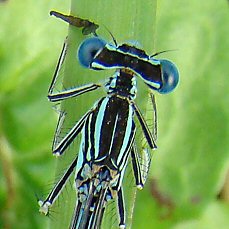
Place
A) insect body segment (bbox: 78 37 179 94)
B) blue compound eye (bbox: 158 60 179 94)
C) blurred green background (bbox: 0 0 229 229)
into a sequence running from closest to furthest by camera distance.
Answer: insect body segment (bbox: 78 37 179 94), blue compound eye (bbox: 158 60 179 94), blurred green background (bbox: 0 0 229 229)

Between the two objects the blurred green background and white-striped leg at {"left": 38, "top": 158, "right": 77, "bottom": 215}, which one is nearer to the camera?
white-striped leg at {"left": 38, "top": 158, "right": 77, "bottom": 215}

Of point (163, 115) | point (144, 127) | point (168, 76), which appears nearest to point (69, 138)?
point (144, 127)

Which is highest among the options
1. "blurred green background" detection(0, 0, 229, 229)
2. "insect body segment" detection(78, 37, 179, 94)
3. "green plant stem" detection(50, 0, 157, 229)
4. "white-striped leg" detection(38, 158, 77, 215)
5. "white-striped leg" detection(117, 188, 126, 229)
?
"blurred green background" detection(0, 0, 229, 229)

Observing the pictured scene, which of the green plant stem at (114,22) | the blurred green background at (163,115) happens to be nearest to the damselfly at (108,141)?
the green plant stem at (114,22)

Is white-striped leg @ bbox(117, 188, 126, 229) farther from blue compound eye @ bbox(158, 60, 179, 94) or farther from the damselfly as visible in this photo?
blue compound eye @ bbox(158, 60, 179, 94)

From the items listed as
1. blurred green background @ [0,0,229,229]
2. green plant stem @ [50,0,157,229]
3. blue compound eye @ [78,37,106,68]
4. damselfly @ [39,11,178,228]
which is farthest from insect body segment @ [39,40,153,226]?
blurred green background @ [0,0,229,229]

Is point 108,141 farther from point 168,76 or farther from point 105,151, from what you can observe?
point 168,76
